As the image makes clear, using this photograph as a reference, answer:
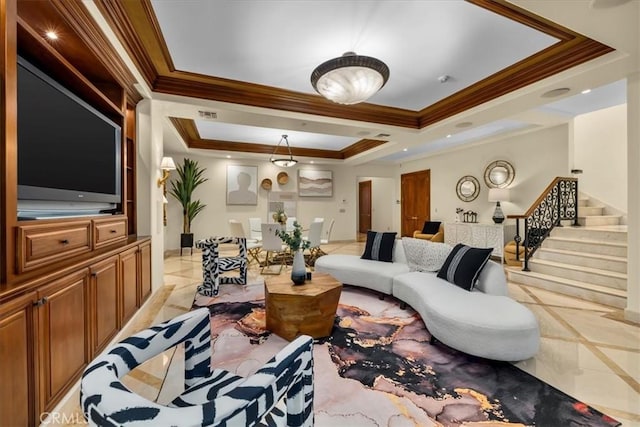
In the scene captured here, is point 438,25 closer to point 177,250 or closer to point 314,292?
point 314,292

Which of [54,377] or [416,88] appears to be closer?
[54,377]

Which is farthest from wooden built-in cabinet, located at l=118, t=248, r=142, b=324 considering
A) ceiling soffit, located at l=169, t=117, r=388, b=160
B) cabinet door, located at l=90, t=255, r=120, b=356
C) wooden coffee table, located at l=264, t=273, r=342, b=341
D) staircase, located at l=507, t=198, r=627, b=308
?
staircase, located at l=507, t=198, r=627, b=308

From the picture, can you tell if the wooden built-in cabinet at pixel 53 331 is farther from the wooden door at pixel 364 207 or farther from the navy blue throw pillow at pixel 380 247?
the wooden door at pixel 364 207

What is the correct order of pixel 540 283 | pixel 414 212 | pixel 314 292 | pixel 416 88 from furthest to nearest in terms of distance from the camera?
pixel 414 212 < pixel 540 283 < pixel 416 88 < pixel 314 292

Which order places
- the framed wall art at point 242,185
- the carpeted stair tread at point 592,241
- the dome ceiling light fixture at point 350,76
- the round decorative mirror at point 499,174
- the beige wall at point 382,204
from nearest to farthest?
1. the dome ceiling light fixture at point 350,76
2. the carpeted stair tread at point 592,241
3. the round decorative mirror at point 499,174
4. the framed wall art at point 242,185
5. the beige wall at point 382,204

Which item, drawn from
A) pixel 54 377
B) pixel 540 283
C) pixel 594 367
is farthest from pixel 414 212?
pixel 54 377

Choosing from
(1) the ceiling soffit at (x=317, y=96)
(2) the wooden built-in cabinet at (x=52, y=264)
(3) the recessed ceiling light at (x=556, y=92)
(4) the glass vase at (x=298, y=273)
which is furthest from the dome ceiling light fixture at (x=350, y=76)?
(3) the recessed ceiling light at (x=556, y=92)

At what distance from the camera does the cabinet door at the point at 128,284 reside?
244 centimetres

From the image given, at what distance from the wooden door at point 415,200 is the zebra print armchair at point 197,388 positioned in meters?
8.09

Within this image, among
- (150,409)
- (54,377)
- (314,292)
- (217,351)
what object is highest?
(150,409)

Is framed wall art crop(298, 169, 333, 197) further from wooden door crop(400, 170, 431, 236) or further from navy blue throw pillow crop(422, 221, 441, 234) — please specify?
navy blue throw pillow crop(422, 221, 441, 234)

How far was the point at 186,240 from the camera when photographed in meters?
6.88

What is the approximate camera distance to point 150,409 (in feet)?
1.81

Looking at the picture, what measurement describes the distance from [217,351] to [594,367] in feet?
9.41
